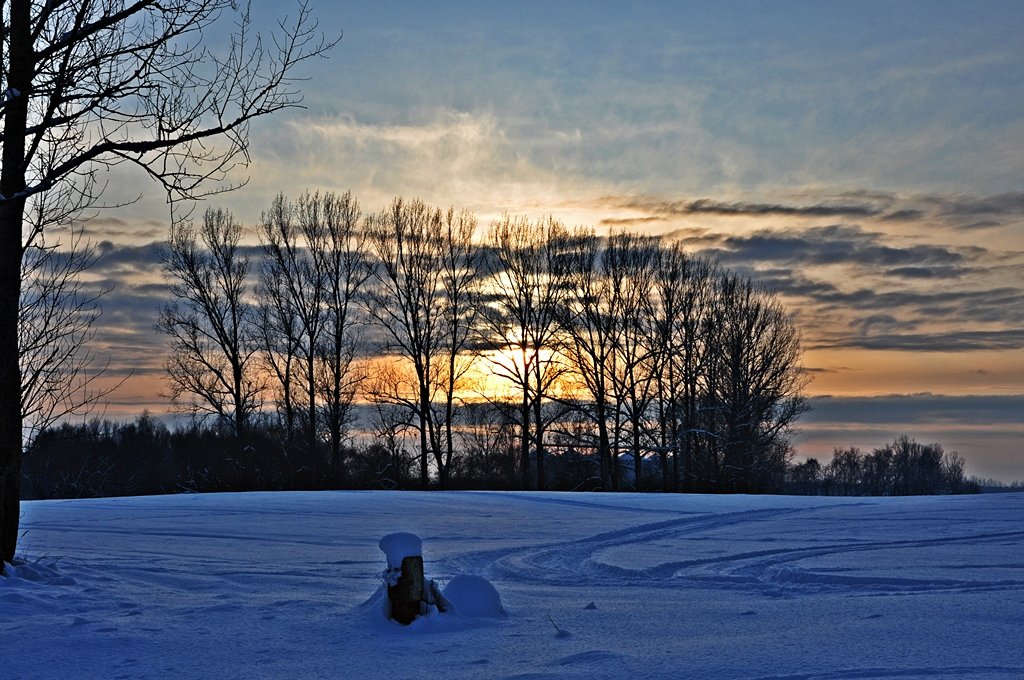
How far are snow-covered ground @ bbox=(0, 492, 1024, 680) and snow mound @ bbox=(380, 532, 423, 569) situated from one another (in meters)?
0.38

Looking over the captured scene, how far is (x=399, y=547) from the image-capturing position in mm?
5961

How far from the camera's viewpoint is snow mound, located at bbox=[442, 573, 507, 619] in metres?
6.13

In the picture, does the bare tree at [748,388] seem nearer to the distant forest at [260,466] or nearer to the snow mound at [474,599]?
the distant forest at [260,466]

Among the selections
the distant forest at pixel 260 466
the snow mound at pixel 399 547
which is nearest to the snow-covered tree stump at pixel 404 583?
the snow mound at pixel 399 547

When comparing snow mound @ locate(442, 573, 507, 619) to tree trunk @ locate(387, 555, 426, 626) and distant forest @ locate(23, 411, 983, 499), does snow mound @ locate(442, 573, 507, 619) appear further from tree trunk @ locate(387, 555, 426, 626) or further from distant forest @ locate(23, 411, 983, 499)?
distant forest @ locate(23, 411, 983, 499)

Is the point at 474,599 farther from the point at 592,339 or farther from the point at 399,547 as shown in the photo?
the point at 592,339

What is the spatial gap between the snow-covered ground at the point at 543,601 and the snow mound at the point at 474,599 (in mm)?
97

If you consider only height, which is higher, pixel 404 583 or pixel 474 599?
pixel 404 583

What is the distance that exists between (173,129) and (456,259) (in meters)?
29.1

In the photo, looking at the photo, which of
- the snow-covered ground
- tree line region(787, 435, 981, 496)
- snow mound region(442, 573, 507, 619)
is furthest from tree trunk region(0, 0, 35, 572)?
tree line region(787, 435, 981, 496)

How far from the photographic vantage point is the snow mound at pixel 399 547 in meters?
5.93

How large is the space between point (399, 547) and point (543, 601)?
1569 mm

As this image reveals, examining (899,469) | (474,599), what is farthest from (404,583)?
(899,469)

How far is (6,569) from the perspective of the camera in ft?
23.7
